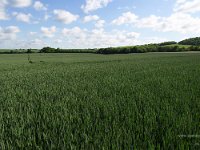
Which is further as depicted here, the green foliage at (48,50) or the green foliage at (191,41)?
the green foliage at (191,41)

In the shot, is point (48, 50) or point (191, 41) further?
point (191, 41)

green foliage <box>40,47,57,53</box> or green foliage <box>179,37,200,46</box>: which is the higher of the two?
green foliage <box>179,37,200,46</box>

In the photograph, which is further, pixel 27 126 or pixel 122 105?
pixel 122 105

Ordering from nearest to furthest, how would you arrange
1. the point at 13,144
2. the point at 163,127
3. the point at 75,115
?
the point at 13,144
the point at 163,127
the point at 75,115

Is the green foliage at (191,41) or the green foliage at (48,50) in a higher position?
the green foliage at (191,41)

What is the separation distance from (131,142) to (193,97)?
4080 millimetres

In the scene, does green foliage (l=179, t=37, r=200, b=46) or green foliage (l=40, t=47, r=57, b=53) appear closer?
green foliage (l=40, t=47, r=57, b=53)

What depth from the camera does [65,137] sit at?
3963mm

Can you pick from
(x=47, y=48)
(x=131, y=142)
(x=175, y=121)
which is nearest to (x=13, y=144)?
(x=131, y=142)

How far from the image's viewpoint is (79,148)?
371cm

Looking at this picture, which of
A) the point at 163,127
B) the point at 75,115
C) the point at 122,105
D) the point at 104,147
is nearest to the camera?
the point at 104,147

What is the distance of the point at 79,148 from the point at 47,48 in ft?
353

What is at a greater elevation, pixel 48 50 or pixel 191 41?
pixel 191 41

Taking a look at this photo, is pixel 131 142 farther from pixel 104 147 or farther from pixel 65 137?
pixel 65 137
